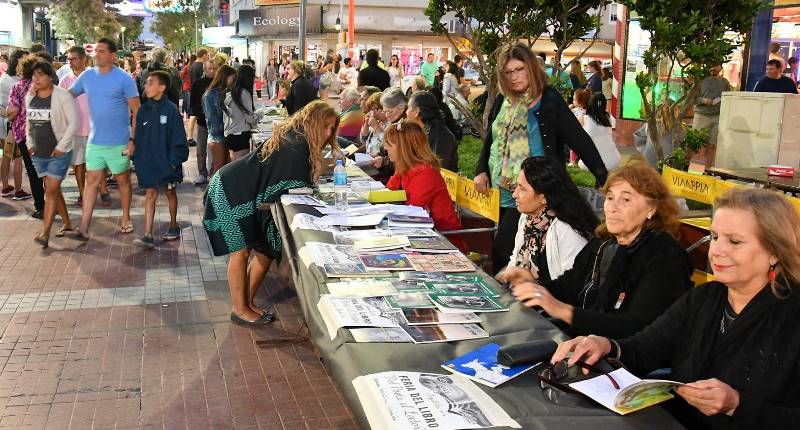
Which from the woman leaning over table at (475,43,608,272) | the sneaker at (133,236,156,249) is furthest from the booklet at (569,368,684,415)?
the sneaker at (133,236,156,249)

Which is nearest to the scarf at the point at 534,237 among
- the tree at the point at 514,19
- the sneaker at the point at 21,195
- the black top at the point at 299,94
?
the tree at the point at 514,19

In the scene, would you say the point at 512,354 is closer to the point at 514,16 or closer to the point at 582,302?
the point at 582,302

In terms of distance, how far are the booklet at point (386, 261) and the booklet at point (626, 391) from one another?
1549 millimetres

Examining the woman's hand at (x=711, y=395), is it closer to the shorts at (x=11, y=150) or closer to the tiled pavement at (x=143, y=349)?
the tiled pavement at (x=143, y=349)

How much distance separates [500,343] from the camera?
3.11 meters

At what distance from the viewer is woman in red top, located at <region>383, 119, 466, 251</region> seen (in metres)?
6.15

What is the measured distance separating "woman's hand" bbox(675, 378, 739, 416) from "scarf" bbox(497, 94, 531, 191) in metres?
3.16

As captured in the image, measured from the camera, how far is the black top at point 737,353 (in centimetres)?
263

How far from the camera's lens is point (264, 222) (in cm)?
609

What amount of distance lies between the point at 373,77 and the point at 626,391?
41.7ft

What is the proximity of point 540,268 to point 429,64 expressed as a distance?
62.0 ft

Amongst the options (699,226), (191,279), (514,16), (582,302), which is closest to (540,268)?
(582,302)

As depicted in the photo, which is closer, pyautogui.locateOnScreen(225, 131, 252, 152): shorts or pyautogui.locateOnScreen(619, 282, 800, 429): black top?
pyautogui.locateOnScreen(619, 282, 800, 429): black top

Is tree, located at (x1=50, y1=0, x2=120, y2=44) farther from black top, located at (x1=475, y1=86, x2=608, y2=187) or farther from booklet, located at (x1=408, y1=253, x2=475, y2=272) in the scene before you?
booklet, located at (x1=408, y1=253, x2=475, y2=272)
